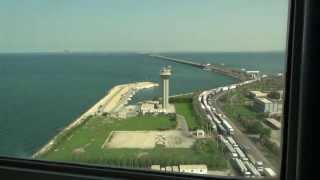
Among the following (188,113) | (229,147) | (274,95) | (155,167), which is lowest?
(155,167)

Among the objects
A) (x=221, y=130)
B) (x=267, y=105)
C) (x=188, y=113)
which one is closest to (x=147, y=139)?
(x=188, y=113)

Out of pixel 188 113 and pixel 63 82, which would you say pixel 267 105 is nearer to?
pixel 188 113

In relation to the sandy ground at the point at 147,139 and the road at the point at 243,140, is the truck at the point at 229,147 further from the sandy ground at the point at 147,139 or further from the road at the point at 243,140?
the sandy ground at the point at 147,139

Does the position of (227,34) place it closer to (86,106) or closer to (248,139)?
(248,139)

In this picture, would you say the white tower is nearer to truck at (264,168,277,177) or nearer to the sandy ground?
the sandy ground

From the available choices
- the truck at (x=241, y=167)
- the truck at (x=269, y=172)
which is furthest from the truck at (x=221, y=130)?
the truck at (x=269, y=172)

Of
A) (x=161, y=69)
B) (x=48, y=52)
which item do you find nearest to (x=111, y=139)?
(x=161, y=69)
